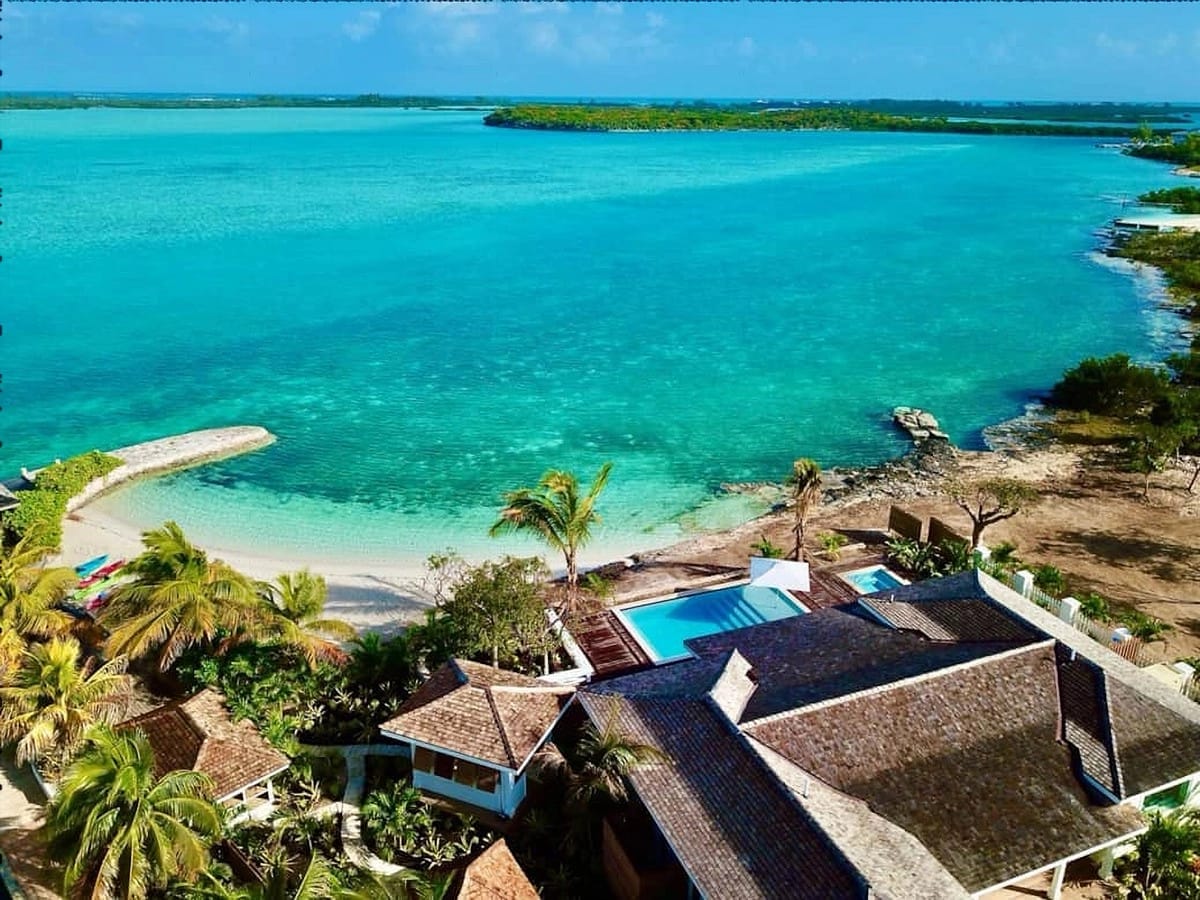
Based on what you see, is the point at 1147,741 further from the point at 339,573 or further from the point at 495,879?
the point at 339,573

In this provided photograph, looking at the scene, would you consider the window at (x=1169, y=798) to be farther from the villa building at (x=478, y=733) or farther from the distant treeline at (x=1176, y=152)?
the distant treeline at (x=1176, y=152)

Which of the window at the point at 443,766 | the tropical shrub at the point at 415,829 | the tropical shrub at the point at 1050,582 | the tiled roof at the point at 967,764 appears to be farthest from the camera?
the tropical shrub at the point at 1050,582

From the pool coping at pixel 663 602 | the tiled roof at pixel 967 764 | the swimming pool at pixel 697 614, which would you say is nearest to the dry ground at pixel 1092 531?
the pool coping at pixel 663 602

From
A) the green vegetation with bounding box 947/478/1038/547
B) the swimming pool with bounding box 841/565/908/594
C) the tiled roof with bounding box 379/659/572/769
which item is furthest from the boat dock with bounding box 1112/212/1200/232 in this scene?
the tiled roof with bounding box 379/659/572/769

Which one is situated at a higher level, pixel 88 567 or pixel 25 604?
pixel 25 604

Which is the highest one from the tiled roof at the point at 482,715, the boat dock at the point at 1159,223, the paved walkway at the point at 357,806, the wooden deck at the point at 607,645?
the boat dock at the point at 1159,223

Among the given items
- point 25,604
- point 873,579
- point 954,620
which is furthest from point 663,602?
point 25,604
